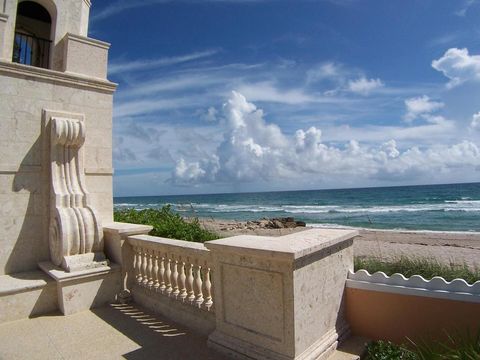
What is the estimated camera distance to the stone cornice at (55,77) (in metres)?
4.89

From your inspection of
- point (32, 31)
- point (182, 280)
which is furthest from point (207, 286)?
point (32, 31)

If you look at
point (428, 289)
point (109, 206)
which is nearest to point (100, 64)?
point (109, 206)

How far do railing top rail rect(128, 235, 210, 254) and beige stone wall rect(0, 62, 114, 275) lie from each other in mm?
1334

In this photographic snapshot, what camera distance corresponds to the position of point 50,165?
16.9ft

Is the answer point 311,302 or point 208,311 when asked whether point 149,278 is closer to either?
point 208,311

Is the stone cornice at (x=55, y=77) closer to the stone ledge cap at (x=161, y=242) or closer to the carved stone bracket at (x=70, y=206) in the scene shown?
the carved stone bracket at (x=70, y=206)

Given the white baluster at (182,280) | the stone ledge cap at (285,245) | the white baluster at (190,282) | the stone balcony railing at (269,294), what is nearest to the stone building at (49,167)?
the white baluster at (182,280)

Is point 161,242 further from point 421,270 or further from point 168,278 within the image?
point 421,270

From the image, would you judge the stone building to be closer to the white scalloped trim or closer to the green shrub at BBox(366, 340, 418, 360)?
the white scalloped trim

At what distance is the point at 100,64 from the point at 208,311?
15.6 feet

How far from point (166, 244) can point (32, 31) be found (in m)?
6.19

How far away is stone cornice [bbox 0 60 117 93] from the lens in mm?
4891

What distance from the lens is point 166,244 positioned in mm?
4473

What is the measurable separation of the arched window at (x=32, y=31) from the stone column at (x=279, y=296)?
5.92 meters
